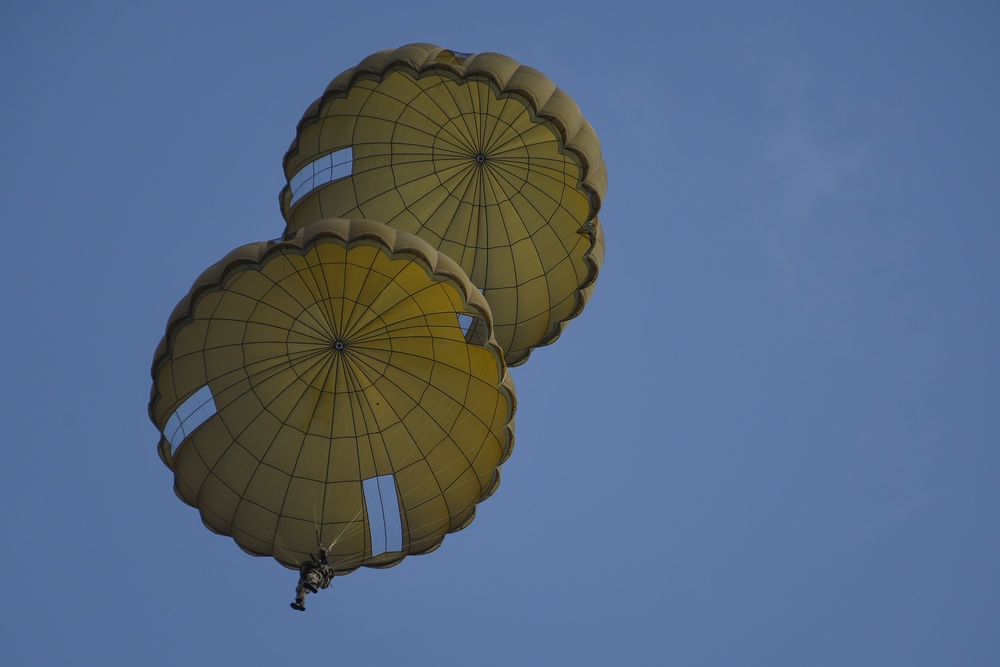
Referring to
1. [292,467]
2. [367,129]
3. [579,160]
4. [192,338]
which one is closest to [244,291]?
[192,338]

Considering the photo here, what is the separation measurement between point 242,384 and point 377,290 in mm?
2655

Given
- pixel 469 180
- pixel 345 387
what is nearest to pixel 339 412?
pixel 345 387

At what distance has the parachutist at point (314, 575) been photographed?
844 inches

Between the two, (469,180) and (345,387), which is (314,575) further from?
(469,180)

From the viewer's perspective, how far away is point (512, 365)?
26.2 meters

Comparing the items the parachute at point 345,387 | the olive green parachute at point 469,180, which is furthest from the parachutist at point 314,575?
the olive green parachute at point 469,180

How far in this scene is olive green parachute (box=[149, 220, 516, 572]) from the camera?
22375mm

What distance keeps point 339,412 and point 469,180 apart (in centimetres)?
527

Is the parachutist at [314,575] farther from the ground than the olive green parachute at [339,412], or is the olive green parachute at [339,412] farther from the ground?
the olive green parachute at [339,412]

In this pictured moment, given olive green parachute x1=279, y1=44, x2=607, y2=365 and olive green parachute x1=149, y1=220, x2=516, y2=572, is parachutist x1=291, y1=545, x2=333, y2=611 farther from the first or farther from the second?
olive green parachute x1=279, y1=44, x2=607, y2=365

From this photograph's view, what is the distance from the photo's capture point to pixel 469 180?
25547mm

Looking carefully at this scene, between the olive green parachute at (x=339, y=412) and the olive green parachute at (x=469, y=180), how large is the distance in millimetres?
3220

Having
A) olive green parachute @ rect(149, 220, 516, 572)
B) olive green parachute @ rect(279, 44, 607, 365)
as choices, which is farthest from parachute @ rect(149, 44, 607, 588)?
olive green parachute @ rect(279, 44, 607, 365)

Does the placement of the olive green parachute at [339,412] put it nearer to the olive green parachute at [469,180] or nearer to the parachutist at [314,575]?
the parachutist at [314,575]
